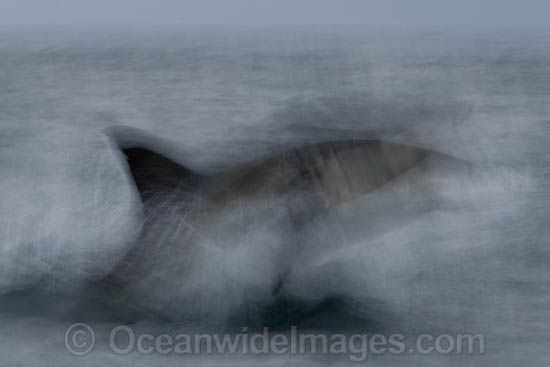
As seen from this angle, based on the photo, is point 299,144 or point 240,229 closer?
point 240,229

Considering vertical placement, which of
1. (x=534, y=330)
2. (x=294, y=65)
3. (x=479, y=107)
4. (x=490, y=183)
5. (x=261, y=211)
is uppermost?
(x=294, y=65)

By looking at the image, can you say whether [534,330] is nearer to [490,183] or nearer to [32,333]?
[490,183]

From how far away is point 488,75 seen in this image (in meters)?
2.12

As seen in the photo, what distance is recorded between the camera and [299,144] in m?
1.87

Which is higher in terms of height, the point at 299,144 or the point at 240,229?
the point at 299,144

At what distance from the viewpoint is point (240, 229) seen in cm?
168

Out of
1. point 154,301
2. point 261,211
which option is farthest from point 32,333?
point 261,211

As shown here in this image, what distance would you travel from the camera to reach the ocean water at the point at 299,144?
1.64 m

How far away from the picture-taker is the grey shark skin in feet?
5.35

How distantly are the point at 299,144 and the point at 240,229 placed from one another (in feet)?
0.98

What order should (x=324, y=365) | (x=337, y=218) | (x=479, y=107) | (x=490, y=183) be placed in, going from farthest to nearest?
(x=479, y=107)
(x=490, y=183)
(x=337, y=218)
(x=324, y=365)

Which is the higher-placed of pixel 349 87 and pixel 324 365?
pixel 349 87

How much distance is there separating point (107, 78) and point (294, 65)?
20.4 inches

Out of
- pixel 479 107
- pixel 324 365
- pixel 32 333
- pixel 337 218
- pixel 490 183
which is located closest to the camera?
pixel 324 365
